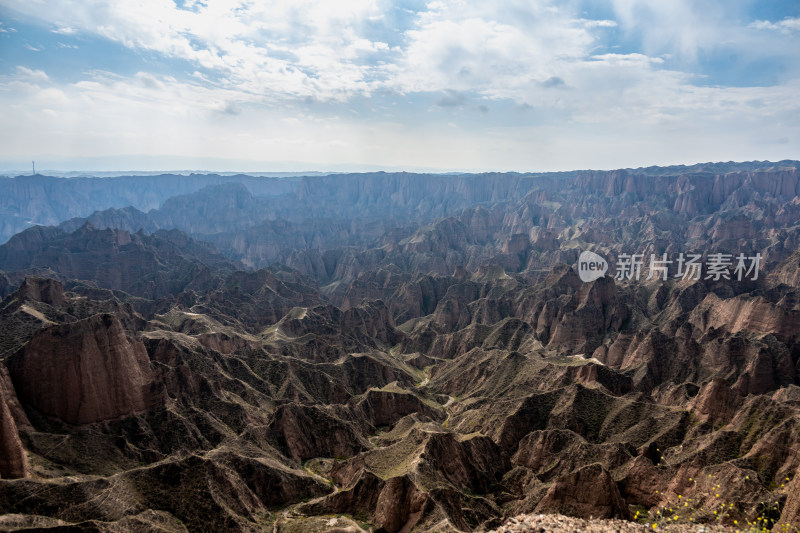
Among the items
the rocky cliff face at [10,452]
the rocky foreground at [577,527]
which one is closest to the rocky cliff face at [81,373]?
the rocky cliff face at [10,452]

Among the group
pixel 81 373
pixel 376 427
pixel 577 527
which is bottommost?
pixel 376 427

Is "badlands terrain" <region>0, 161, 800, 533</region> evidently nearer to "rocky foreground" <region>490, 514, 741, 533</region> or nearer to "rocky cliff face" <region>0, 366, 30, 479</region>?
"rocky cliff face" <region>0, 366, 30, 479</region>

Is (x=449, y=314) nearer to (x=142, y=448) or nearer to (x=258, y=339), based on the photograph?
(x=258, y=339)

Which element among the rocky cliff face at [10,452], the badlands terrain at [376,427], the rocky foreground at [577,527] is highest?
the rocky foreground at [577,527]

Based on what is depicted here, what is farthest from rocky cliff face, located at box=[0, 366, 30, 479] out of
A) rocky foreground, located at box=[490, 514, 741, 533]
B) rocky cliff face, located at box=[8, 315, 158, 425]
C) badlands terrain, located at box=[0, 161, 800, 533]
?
rocky foreground, located at box=[490, 514, 741, 533]

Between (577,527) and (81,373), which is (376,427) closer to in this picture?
(81,373)

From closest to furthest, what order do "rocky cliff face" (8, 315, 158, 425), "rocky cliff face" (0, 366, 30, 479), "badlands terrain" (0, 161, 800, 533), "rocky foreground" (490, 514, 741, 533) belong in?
"rocky foreground" (490, 514, 741, 533)
"rocky cliff face" (0, 366, 30, 479)
"badlands terrain" (0, 161, 800, 533)
"rocky cliff face" (8, 315, 158, 425)

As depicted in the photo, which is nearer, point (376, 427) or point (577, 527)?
point (577, 527)

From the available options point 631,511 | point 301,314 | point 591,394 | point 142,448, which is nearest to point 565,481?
point 631,511

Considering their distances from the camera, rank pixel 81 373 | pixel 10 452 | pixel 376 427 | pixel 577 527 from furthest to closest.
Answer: pixel 376 427, pixel 81 373, pixel 10 452, pixel 577 527

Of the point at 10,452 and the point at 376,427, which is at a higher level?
the point at 10,452

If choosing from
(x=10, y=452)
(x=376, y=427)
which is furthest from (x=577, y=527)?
(x=376, y=427)

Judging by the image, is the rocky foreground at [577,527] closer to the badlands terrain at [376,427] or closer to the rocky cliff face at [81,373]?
the badlands terrain at [376,427]

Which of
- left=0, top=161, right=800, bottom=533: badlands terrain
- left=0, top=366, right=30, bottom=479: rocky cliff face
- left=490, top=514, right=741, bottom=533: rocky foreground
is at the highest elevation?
left=490, top=514, right=741, bottom=533: rocky foreground
